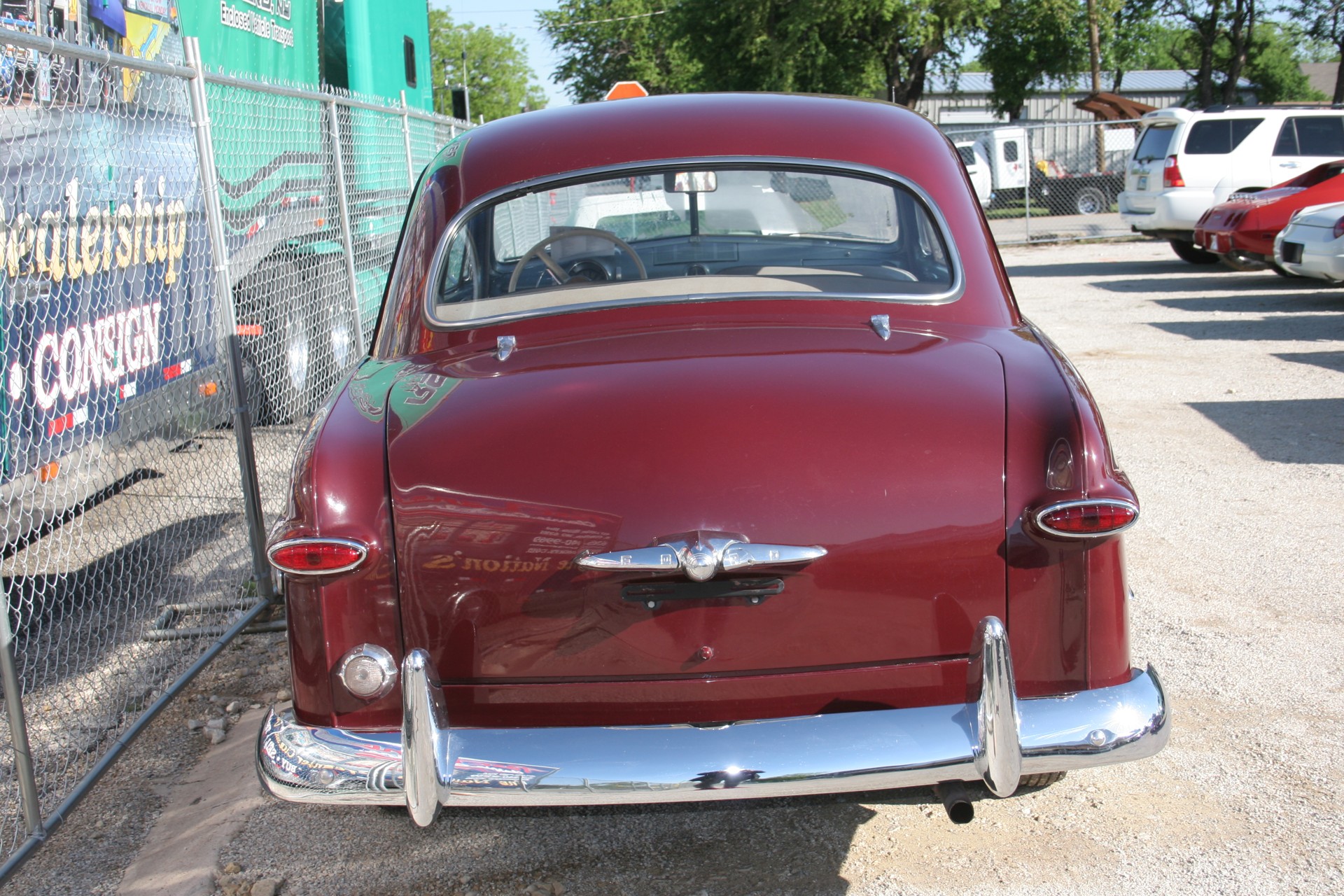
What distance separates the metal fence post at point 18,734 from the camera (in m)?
2.91

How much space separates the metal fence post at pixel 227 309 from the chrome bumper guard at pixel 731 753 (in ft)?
8.03

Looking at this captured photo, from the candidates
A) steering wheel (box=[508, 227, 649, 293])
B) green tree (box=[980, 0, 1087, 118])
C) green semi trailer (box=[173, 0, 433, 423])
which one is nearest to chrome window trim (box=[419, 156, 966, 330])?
steering wheel (box=[508, 227, 649, 293])

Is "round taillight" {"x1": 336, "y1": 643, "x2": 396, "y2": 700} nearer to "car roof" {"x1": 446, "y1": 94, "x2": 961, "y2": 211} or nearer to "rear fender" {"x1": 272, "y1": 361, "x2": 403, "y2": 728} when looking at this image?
"rear fender" {"x1": 272, "y1": 361, "x2": 403, "y2": 728}

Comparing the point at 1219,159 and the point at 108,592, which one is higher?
the point at 1219,159

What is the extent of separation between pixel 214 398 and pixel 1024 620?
4480 mm

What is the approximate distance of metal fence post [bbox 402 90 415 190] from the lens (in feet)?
27.5

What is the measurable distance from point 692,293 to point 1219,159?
1499cm

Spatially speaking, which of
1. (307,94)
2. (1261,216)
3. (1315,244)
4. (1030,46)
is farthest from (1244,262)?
(1030,46)

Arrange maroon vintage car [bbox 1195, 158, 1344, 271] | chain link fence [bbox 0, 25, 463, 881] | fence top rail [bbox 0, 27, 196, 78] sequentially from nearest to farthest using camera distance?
fence top rail [bbox 0, 27, 196, 78], chain link fence [bbox 0, 25, 463, 881], maroon vintage car [bbox 1195, 158, 1344, 271]

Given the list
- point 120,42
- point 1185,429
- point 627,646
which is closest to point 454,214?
point 627,646

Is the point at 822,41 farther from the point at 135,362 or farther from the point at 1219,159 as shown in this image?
the point at 135,362

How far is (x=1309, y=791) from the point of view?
3.12m

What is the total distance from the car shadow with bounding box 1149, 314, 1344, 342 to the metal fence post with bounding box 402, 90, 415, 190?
6.85 metres

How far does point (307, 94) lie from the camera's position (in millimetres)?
5992
